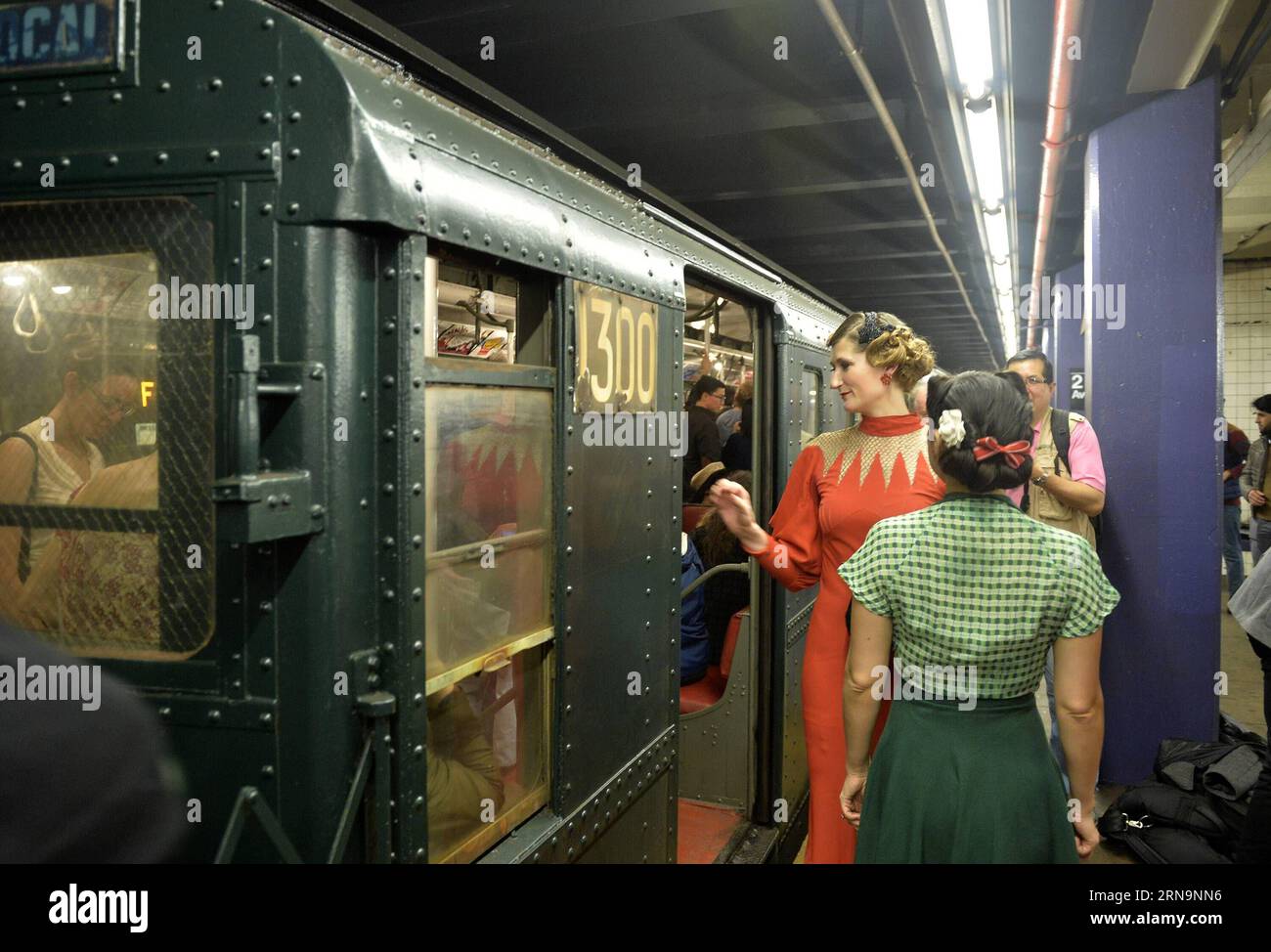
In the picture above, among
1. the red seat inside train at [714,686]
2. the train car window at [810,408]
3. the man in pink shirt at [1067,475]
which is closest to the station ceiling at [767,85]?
the train car window at [810,408]

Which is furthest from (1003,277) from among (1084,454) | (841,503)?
(841,503)

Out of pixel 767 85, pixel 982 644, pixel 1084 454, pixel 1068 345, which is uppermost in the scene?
pixel 767 85

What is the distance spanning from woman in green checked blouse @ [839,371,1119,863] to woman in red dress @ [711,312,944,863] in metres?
0.69

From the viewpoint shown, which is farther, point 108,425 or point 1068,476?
point 1068,476

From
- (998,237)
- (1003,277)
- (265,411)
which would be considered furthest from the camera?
(1003,277)

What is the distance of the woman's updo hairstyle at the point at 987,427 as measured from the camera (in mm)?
2414

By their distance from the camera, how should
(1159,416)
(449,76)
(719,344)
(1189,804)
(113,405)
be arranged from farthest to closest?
(719,344) → (1159,416) → (1189,804) → (449,76) → (113,405)

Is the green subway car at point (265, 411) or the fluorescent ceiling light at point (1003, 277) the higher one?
the fluorescent ceiling light at point (1003, 277)

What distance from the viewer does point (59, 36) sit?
2068 mm

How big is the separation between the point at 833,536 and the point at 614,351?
99 cm

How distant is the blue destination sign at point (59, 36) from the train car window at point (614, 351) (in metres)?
1.22

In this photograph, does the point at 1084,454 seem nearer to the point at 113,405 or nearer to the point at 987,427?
the point at 987,427

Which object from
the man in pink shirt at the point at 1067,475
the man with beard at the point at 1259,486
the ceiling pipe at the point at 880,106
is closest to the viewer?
the ceiling pipe at the point at 880,106

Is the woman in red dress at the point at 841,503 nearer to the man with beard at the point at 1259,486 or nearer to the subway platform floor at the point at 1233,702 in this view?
the subway platform floor at the point at 1233,702
